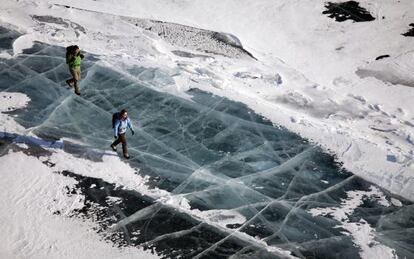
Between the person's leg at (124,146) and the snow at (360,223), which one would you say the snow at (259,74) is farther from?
the person's leg at (124,146)

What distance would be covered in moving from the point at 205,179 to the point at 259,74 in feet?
16.7

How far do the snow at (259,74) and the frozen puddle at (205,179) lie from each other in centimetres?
19

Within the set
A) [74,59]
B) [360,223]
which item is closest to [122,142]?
[74,59]

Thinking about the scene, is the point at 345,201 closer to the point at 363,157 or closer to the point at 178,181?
the point at 363,157

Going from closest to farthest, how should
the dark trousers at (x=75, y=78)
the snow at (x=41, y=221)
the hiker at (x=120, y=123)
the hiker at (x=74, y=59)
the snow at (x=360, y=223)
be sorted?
the snow at (x=41, y=221) → the snow at (x=360, y=223) → the hiker at (x=120, y=123) → the hiker at (x=74, y=59) → the dark trousers at (x=75, y=78)

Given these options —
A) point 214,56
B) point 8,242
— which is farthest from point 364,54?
point 8,242

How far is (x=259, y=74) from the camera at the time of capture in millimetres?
13820

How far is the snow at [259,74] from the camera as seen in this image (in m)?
9.05

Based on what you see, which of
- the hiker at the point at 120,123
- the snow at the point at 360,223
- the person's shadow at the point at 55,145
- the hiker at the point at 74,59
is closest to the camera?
the snow at the point at 360,223

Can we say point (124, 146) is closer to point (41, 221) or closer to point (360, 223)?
point (41, 221)

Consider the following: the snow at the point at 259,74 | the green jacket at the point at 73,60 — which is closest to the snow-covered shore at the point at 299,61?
the snow at the point at 259,74

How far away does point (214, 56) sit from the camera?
14.6 m

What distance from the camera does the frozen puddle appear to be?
27.8 ft

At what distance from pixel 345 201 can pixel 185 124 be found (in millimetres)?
4300
